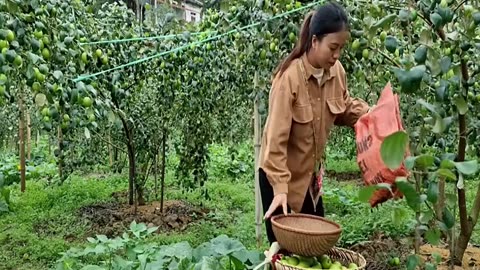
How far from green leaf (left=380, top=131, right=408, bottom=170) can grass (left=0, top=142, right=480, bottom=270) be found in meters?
2.14

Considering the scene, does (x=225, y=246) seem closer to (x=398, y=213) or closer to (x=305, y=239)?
(x=305, y=239)

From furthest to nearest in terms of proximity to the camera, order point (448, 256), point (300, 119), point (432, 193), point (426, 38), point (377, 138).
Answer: point (448, 256)
point (300, 119)
point (377, 138)
point (426, 38)
point (432, 193)

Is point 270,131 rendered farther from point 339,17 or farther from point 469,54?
point 469,54

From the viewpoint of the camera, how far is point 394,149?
1.07 meters

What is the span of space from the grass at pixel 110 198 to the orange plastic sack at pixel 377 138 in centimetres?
135

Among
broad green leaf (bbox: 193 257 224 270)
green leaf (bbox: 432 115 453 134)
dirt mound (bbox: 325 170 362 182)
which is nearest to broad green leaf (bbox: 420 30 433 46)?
green leaf (bbox: 432 115 453 134)

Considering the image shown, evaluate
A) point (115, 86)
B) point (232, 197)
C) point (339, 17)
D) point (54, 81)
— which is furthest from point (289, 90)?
point (232, 197)

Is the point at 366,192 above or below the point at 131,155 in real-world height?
above

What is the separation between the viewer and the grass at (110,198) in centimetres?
428

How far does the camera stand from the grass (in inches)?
168

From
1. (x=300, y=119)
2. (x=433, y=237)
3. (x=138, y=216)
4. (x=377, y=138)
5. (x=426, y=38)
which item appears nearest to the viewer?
(x=433, y=237)

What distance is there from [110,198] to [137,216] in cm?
106

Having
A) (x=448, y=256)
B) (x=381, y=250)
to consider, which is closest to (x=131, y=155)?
(x=381, y=250)

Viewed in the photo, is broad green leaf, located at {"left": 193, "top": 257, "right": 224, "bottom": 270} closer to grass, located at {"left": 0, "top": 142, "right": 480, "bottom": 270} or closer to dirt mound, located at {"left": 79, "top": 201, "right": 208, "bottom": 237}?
grass, located at {"left": 0, "top": 142, "right": 480, "bottom": 270}
